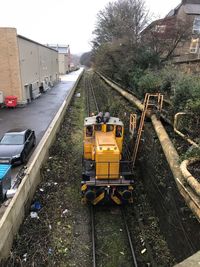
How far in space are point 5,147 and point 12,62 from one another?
14.0 meters

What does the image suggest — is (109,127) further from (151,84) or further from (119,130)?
(151,84)

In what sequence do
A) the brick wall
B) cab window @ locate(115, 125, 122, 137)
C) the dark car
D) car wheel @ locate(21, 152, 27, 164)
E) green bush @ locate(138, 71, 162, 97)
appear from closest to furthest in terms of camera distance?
1. cab window @ locate(115, 125, 122, 137)
2. the dark car
3. car wheel @ locate(21, 152, 27, 164)
4. green bush @ locate(138, 71, 162, 97)
5. the brick wall

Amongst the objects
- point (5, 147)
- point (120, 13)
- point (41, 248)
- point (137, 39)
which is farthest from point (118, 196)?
point (120, 13)

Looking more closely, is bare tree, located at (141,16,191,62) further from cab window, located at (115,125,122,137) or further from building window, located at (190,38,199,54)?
cab window, located at (115,125,122,137)

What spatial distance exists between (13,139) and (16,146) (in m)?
0.76

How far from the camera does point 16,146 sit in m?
11.5

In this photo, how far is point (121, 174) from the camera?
9.52 metres

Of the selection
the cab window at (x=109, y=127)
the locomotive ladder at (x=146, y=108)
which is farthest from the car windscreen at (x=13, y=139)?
the locomotive ladder at (x=146, y=108)

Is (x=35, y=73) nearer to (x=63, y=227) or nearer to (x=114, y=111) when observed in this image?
(x=114, y=111)

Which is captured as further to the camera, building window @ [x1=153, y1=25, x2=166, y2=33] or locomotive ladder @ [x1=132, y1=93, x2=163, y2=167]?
building window @ [x1=153, y1=25, x2=166, y2=33]

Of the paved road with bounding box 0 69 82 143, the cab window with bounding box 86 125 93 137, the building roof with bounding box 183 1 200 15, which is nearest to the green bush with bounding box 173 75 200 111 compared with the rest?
the cab window with bounding box 86 125 93 137

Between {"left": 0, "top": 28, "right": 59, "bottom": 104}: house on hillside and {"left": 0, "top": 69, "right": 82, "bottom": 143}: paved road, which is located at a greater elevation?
{"left": 0, "top": 28, "right": 59, "bottom": 104}: house on hillside

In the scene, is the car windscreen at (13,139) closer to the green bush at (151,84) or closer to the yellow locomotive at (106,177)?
the yellow locomotive at (106,177)

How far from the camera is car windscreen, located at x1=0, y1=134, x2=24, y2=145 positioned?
1188 cm
